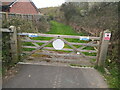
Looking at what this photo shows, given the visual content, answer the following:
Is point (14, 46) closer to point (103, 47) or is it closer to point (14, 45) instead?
→ point (14, 45)

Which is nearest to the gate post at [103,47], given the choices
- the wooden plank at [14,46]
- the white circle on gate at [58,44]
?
the white circle on gate at [58,44]

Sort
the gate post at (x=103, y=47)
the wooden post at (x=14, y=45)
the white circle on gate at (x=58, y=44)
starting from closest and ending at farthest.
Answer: the gate post at (x=103, y=47)
the wooden post at (x=14, y=45)
the white circle on gate at (x=58, y=44)

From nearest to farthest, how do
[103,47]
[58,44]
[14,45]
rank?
1. [103,47]
2. [14,45]
3. [58,44]

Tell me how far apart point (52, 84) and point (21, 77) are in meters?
1.06

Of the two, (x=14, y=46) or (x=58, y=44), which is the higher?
(x=58, y=44)

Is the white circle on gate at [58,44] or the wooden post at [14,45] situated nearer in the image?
the wooden post at [14,45]

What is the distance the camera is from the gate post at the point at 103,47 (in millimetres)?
3617

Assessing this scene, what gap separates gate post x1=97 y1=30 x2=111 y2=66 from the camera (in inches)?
142

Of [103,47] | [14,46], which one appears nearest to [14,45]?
[14,46]

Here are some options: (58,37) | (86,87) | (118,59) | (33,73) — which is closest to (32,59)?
(33,73)

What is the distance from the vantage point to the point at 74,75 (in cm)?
353

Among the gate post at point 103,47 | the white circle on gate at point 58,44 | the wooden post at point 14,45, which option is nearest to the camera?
the gate post at point 103,47

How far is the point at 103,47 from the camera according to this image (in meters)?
3.76

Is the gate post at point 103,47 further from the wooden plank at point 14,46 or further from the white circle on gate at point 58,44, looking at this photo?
the wooden plank at point 14,46
